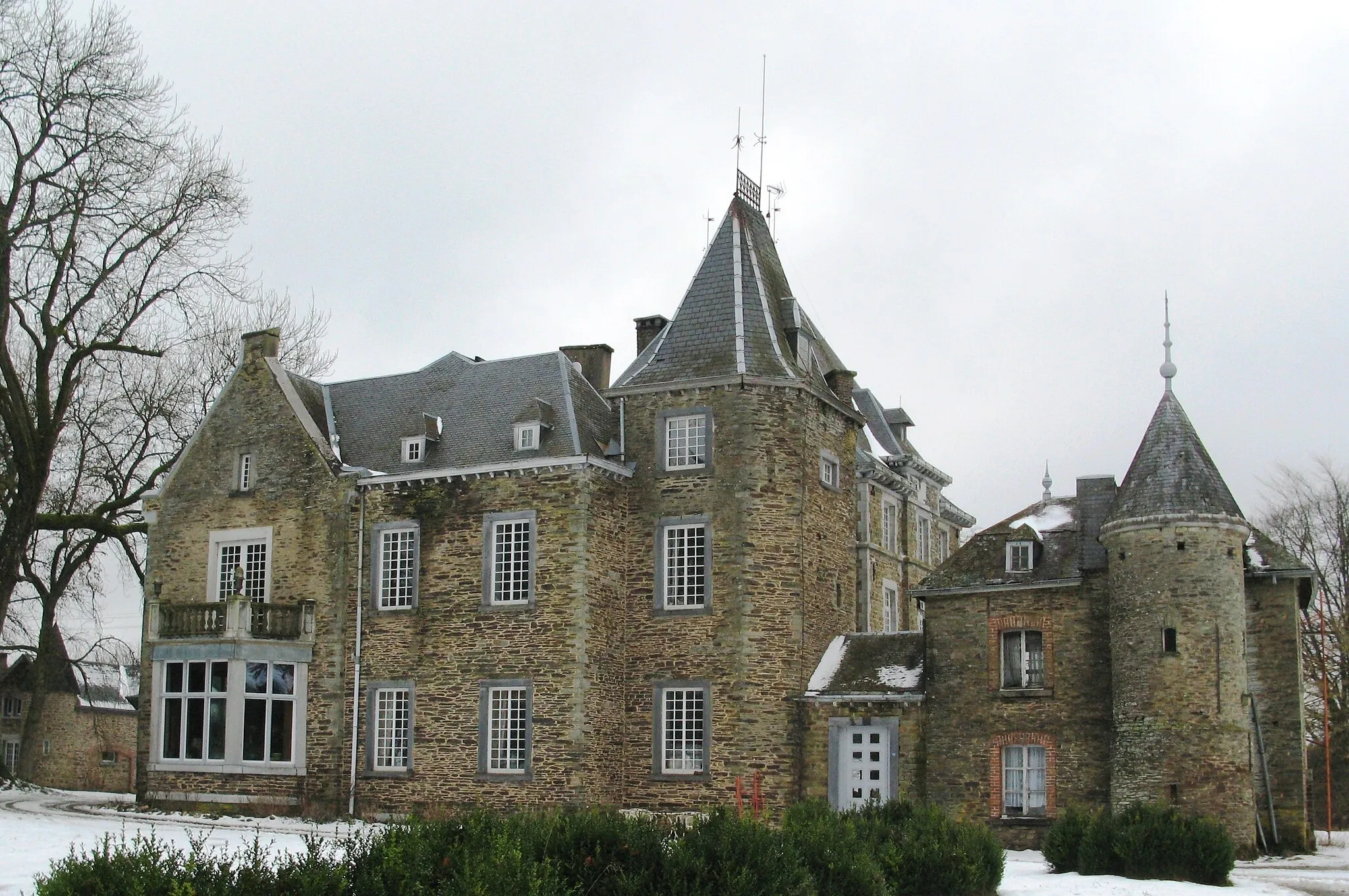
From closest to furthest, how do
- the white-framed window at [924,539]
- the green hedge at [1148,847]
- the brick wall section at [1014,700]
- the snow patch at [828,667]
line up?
1. the green hedge at [1148,847]
2. the brick wall section at [1014,700]
3. the snow patch at [828,667]
4. the white-framed window at [924,539]

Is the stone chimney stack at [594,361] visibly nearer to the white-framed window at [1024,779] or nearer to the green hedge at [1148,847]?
the white-framed window at [1024,779]

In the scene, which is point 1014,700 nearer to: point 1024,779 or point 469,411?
point 1024,779

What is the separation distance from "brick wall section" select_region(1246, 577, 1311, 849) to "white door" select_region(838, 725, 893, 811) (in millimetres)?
6924

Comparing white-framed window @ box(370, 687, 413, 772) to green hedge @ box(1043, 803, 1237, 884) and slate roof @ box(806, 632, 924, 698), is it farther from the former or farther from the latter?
green hedge @ box(1043, 803, 1237, 884)

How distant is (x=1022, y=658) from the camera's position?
2973 cm

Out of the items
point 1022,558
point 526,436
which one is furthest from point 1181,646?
point 526,436

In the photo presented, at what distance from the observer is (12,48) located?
31.6 m

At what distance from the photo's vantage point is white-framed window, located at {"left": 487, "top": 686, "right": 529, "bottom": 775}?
102 ft

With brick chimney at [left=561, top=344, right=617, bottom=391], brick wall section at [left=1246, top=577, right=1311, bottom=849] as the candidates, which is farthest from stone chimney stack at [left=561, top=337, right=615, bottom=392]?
brick wall section at [left=1246, top=577, right=1311, bottom=849]

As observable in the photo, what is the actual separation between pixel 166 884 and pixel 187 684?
21952 mm

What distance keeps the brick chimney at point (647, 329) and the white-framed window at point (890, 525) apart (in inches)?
264

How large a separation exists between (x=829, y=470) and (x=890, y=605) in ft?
15.3

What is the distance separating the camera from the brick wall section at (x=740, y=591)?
30.3 meters

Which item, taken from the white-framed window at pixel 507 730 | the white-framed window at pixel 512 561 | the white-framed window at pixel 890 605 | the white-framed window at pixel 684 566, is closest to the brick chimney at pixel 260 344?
the white-framed window at pixel 512 561
